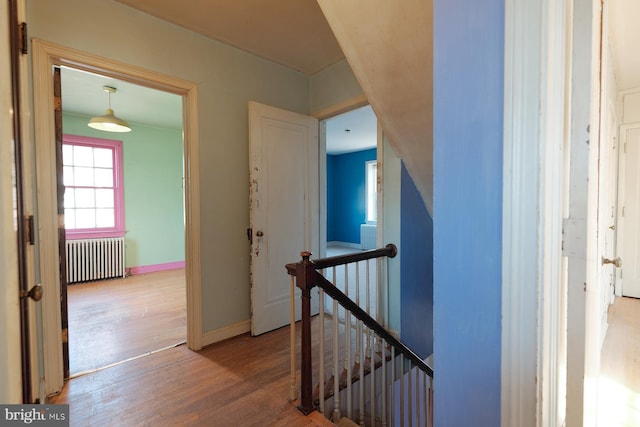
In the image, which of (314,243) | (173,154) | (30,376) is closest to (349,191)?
(173,154)

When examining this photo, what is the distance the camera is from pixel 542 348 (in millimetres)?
568

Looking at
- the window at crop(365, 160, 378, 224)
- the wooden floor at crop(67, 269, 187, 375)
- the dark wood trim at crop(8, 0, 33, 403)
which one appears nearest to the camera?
the dark wood trim at crop(8, 0, 33, 403)

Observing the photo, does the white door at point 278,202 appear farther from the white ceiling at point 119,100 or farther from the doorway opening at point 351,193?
the doorway opening at point 351,193

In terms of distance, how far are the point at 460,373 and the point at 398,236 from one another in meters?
1.71

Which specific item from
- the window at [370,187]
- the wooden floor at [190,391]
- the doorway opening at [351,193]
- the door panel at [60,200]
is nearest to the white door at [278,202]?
the wooden floor at [190,391]

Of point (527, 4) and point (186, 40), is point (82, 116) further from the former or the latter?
point (527, 4)

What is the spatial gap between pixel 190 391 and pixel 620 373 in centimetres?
300

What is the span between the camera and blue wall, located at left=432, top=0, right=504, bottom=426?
0.62 meters

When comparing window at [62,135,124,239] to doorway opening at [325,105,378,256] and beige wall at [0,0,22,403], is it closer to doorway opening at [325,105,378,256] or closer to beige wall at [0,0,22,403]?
doorway opening at [325,105,378,256]

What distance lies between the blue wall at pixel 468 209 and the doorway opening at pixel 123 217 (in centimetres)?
243

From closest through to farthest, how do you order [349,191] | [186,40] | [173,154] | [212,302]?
1. [186,40]
2. [212,302]
3. [173,154]
4. [349,191]

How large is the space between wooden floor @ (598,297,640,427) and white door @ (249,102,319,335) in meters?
2.22

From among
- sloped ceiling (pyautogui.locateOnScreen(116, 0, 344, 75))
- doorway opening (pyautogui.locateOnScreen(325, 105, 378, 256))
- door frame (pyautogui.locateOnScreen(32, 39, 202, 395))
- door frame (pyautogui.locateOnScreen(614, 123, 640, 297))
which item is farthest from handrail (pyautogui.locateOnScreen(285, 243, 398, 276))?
doorway opening (pyautogui.locateOnScreen(325, 105, 378, 256))

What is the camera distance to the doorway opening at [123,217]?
2.85 meters
